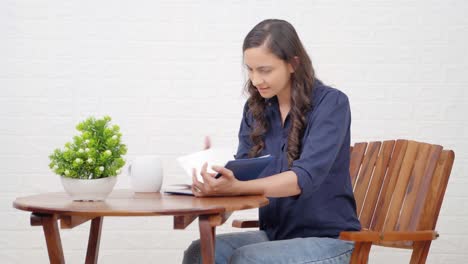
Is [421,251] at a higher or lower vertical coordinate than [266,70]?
lower

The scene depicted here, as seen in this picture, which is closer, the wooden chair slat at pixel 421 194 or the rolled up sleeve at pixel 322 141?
the rolled up sleeve at pixel 322 141

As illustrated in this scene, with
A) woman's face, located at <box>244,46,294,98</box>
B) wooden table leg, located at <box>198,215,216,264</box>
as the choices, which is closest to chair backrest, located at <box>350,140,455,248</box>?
woman's face, located at <box>244,46,294,98</box>

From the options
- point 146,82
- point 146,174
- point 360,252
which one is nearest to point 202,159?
point 146,174

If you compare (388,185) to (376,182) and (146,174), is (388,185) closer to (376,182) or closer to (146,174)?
(376,182)

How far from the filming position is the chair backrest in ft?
7.68

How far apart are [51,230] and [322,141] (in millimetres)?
846

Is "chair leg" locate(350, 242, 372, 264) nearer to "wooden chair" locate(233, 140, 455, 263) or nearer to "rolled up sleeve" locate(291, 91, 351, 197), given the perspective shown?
"wooden chair" locate(233, 140, 455, 263)

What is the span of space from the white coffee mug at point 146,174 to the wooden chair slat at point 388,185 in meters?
0.82

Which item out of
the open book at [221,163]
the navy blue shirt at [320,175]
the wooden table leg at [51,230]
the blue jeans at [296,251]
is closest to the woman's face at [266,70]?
the navy blue shirt at [320,175]

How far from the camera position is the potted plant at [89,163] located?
1.99 metres

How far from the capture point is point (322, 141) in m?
2.21

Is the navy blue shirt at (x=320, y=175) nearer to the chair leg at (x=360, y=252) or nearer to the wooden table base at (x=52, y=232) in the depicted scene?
the chair leg at (x=360, y=252)

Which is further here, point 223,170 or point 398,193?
point 398,193

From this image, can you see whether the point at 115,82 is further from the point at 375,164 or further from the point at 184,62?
the point at 375,164
